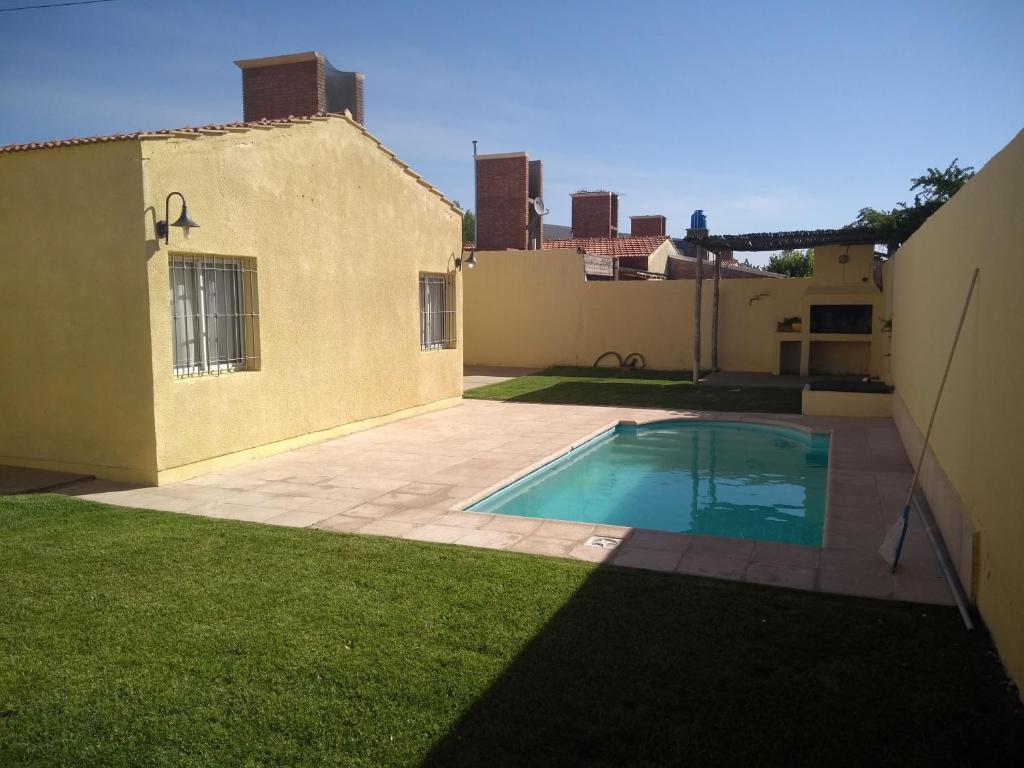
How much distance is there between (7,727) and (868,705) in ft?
13.9

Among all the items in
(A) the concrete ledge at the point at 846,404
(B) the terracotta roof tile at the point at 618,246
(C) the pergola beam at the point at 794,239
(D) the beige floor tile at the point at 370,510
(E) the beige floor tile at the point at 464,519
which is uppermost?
(B) the terracotta roof tile at the point at 618,246

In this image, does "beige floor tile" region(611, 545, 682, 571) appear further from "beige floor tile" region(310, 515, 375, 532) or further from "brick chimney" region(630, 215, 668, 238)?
"brick chimney" region(630, 215, 668, 238)

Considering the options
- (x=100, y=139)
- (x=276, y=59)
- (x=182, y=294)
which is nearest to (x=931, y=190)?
(x=276, y=59)

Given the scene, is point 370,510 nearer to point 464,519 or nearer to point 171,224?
point 464,519

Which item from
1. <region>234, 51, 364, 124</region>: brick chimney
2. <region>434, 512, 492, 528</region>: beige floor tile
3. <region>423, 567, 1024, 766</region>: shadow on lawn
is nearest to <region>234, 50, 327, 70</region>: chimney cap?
<region>234, 51, 364, 124</region>: brick chimney

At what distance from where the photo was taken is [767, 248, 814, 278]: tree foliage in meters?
43.2

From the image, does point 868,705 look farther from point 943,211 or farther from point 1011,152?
point 943,211

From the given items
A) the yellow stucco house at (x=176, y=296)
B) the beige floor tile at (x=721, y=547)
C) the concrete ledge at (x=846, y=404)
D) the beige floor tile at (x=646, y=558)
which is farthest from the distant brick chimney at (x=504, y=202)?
the beige floor tile at (x=646, y=558)

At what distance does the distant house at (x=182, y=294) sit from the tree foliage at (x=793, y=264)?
35.9m

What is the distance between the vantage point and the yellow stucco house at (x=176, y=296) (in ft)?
27.5

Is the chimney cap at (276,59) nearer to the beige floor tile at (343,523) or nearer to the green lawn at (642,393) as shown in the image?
the green lawn at (642,393)

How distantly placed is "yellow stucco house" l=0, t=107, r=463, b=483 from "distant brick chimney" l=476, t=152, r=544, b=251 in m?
14.1

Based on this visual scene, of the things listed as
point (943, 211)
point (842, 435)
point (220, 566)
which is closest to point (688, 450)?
point (842, 435)

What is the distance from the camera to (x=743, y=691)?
155 inches
